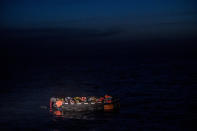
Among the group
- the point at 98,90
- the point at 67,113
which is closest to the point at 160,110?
the point at 67,113

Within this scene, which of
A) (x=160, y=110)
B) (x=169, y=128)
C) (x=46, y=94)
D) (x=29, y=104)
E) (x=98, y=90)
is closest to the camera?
(x=169, y=128)

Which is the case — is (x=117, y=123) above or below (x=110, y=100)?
below

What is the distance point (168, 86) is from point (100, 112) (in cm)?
5550

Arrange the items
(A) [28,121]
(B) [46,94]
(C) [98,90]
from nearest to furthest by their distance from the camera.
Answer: (A) [28,121] → (B) [46,94] → (C) [98,90]

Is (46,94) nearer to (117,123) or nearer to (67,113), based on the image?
(67,113)

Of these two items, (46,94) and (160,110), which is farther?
(46,94)

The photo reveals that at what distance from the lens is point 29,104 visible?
80250 mm

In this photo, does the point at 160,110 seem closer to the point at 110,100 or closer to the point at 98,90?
the point at 110,100

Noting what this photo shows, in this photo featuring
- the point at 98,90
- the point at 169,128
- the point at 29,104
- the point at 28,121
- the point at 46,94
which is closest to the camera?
the point at 169,128

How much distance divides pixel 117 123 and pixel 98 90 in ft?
157

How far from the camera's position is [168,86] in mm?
114062

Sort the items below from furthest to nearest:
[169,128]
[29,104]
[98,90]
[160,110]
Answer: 1. [98,90]
2. [29,104]
3. [160,110]
4. [169,128]

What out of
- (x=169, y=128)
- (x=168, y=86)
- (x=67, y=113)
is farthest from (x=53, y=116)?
(x=168, y=86)

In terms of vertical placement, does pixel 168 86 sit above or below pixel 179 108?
above
